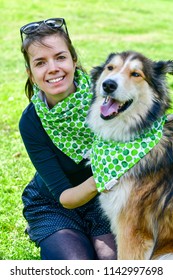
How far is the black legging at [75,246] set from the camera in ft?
12.0

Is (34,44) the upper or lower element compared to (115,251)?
upper

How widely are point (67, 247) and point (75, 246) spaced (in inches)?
2.7

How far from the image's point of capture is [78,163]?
3.93 m

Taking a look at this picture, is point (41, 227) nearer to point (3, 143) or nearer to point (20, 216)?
point (20, 216)

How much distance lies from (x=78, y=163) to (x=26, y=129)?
1.68 feet

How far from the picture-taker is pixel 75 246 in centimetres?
371

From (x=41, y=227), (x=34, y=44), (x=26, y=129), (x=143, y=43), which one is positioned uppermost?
(x=34, y=44)

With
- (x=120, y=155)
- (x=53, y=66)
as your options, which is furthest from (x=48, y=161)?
(x=53, y=66)

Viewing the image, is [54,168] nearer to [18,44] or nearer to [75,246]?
[75,246]

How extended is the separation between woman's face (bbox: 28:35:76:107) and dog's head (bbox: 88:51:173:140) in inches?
14.0

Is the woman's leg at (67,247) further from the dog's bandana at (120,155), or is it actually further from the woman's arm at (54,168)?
the dog's bandana at (120,155)

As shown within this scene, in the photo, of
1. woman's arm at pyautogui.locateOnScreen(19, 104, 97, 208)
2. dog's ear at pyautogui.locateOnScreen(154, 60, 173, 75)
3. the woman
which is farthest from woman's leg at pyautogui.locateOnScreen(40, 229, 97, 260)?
dog's ear at pyautogui.locateOnScreen(154, 60, 173, 75)

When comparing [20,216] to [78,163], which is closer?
[78,163]
